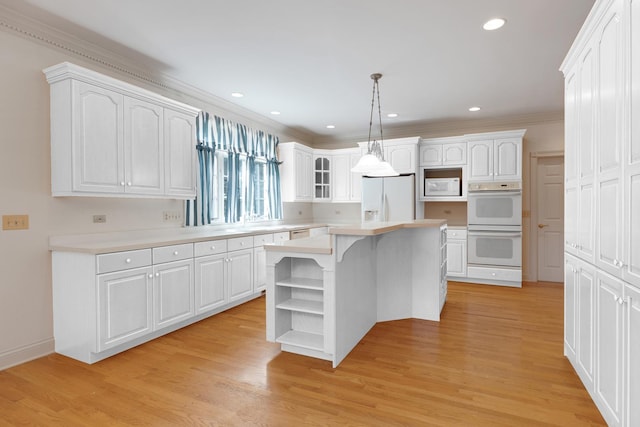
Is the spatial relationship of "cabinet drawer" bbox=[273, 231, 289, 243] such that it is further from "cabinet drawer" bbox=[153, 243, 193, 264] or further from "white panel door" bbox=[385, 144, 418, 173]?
"white panel door" bbox=[385, 144, 418, 173]

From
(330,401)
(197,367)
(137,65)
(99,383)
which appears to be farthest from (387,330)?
(137,65)

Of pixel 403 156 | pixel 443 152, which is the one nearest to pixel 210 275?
pixel 403 156

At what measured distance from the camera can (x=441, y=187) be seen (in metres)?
5.59

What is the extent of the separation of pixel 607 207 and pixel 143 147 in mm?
3552

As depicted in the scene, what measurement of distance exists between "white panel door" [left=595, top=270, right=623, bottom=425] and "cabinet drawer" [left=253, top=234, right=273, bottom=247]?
343 cm

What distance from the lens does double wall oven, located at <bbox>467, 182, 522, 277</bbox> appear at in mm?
5039

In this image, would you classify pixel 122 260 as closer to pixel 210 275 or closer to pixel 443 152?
pixel 210 275

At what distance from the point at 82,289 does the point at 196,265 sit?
1.02 meters

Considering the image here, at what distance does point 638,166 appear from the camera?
1.45 metres

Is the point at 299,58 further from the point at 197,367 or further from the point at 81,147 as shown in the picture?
the point at 197,367

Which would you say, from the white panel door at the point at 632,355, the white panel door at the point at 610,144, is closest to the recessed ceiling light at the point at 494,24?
the white panel door at the point at 610,144

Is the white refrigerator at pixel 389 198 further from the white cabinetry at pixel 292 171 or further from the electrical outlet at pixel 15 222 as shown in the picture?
the electrical outlet at pixel 15 222

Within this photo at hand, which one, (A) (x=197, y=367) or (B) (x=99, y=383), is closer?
(B) (x=99, y=383)

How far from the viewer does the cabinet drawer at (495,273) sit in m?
5.05
